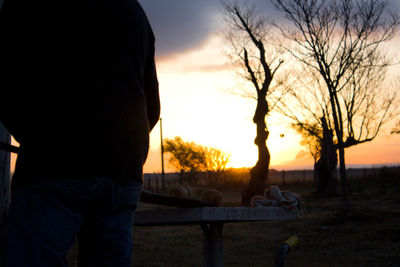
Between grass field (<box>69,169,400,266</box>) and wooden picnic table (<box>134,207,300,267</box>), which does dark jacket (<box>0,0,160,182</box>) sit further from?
grass field (<box>69,169,400,266</box>)

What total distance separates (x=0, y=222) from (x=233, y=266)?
4103 mm

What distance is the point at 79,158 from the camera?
129cm

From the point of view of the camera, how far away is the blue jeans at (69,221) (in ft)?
3.97

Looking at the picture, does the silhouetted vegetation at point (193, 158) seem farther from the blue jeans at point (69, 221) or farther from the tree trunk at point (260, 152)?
the blue jeans at point (69, 221)

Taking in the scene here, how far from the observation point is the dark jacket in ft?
4.20

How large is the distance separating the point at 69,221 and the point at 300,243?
721 cm

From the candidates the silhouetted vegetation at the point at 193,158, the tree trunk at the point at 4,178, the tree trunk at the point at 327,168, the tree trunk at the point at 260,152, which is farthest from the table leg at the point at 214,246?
the silhouetted vegetation at the point at 193,158

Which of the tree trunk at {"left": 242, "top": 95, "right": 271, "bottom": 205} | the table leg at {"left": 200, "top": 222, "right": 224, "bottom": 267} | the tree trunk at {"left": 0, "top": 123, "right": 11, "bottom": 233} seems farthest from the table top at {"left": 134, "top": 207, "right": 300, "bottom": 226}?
the tree trunk at {"left": 242, "top": 95, "right": 271, "bottom": 205}

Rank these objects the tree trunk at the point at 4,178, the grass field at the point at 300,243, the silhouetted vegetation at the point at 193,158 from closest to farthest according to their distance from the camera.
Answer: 1. the tree trunk at the point at 4,178
2. the grass field at the point at 300,243
3. the silhouetted vegetation at the point at 193,158

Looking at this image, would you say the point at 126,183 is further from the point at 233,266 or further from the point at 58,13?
the point at 233,266

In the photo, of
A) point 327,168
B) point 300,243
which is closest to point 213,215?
point 300,243

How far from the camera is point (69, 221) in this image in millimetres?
1268

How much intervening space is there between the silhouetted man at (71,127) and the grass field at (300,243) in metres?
5.05

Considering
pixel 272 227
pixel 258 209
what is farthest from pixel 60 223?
pixel 272 227
